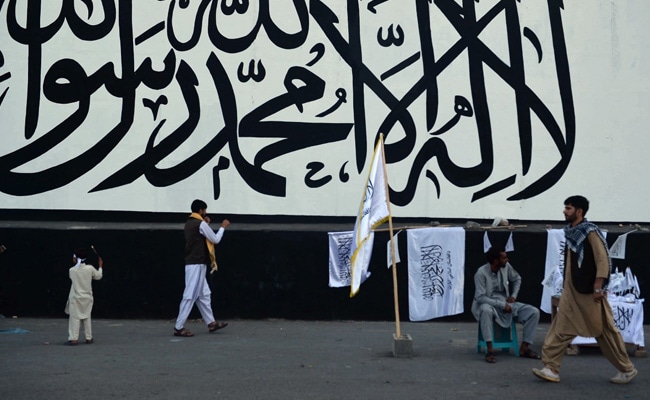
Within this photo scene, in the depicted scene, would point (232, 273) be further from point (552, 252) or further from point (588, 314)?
point (588, 314)

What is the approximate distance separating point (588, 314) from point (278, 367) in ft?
9.59

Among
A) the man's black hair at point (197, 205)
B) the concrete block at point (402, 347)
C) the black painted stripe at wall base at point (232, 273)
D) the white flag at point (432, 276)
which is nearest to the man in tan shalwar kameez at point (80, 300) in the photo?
the man's black hair at point (197, 205)

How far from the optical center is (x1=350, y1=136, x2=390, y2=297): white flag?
31.0 feet

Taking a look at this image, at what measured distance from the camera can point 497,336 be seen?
9.71 metres

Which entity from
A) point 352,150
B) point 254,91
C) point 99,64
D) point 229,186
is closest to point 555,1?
point 352,150

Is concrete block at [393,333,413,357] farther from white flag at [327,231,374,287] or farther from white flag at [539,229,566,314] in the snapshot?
white flag at [539,229,566,314]

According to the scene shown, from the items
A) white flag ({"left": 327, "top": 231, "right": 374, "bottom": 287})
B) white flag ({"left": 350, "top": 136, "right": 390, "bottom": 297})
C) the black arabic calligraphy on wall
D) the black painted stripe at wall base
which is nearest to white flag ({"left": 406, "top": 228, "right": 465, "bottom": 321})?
the black painted stripe at wall base

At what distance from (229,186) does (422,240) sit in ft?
9.55

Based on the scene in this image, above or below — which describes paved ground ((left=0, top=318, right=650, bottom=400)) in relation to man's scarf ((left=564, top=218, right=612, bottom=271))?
below

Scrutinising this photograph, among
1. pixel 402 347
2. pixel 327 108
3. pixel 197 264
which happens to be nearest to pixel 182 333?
pixel 197 264

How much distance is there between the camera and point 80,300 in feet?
33.8

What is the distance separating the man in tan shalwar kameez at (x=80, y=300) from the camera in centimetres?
1028

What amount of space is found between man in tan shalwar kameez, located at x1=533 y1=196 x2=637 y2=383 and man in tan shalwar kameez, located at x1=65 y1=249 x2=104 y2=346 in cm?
510

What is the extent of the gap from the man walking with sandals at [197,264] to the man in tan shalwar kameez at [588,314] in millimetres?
4502
